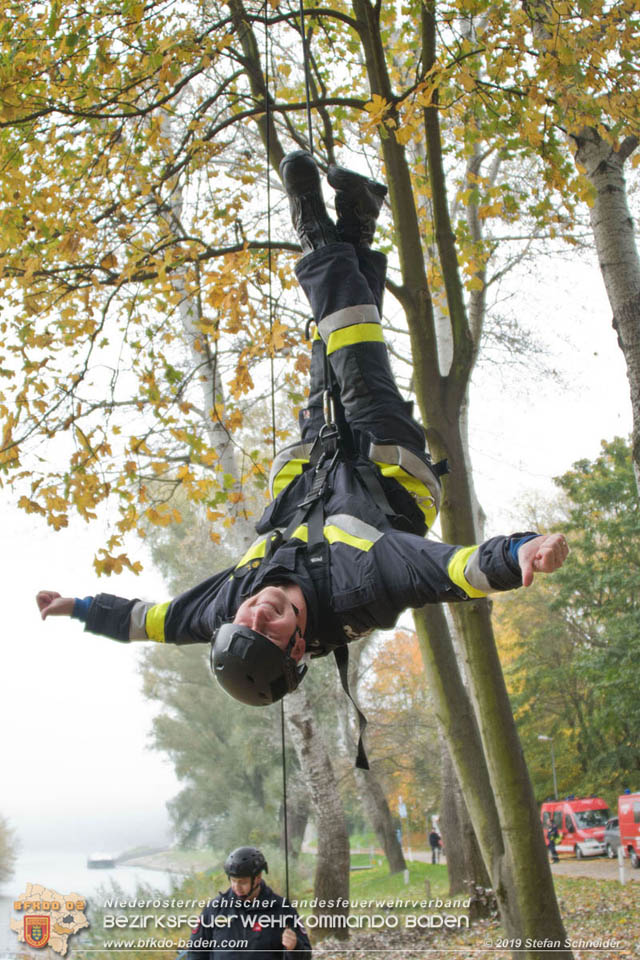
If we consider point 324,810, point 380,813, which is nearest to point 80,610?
point 324,810

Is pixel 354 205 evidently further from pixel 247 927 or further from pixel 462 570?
pixel 247 927

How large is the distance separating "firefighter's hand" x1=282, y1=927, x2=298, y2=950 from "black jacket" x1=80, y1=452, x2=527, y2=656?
2.44 meters

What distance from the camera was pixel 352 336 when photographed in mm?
3760

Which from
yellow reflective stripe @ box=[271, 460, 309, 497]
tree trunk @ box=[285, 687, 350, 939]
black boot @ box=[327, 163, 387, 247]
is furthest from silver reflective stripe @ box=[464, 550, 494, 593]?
tree trunk @ box=[285, 687, 350, 939]

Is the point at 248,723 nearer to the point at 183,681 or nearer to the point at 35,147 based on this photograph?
the point at 183,681

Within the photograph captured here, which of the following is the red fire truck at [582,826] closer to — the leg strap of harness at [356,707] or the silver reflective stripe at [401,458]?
the leg strap of harness at [356,707]

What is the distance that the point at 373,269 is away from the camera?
427cm

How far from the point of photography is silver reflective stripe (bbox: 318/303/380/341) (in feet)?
12.4

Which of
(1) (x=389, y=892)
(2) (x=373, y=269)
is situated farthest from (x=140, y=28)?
(1) (x=389, y=892)

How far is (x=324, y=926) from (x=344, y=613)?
839 cm

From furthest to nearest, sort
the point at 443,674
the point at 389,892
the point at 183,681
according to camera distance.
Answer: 1. the point at 183,681
2. the point at 389,892
3. the point at 443,674

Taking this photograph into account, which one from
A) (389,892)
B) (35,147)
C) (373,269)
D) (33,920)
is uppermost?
(35,147)

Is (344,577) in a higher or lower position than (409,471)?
lower

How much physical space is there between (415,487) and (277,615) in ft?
3.25
